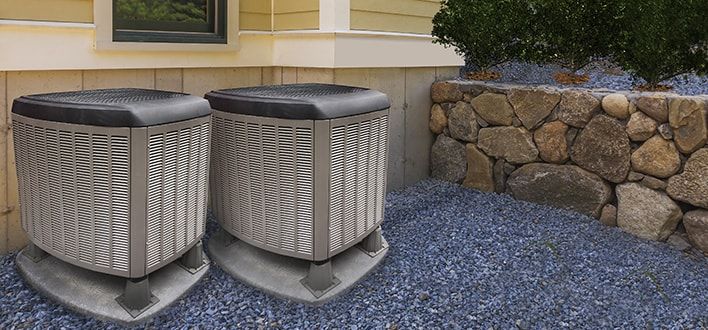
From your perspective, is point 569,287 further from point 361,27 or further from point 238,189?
point 361,27

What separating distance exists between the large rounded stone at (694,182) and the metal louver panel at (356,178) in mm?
1661

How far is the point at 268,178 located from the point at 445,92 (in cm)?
217

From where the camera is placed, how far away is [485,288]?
9.39 feet

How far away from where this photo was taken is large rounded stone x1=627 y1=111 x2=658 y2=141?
3.40 metres

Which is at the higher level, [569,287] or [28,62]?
[28,62]

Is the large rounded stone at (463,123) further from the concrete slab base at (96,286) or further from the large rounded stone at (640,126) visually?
the concrete slab base at (96,286)

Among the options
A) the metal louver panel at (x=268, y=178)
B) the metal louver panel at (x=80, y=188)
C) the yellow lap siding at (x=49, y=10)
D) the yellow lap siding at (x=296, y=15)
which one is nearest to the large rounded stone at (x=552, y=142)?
the yellow lap siding at (x=296, y=15)

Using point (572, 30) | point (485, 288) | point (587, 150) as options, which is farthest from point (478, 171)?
point (485, 288)

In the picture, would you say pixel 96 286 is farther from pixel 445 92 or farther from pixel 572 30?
pixel 572 30

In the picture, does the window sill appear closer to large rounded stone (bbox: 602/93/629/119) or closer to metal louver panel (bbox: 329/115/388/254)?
metal louver panel (bbox: 329/115/388/254)

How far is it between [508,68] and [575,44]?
110 cm

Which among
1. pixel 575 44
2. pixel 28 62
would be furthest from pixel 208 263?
pixel 575 44

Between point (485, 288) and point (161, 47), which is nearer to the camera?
point (485, 288)

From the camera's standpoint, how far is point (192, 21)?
3662mm
